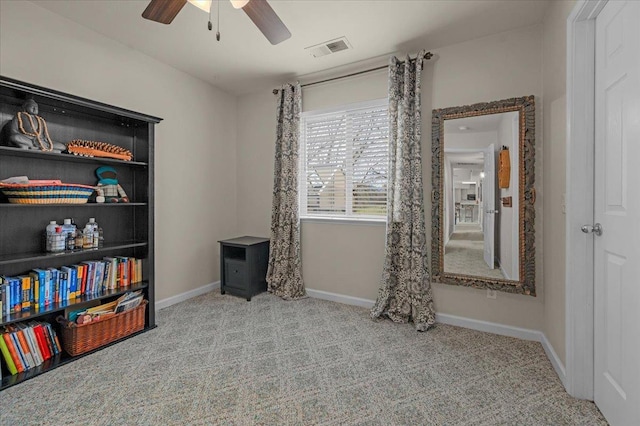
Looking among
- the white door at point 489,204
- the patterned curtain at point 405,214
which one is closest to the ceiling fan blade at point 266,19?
the patterned curtain at point 405,214

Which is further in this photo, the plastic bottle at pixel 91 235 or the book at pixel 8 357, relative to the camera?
the plastic bottle at pixel 91 235

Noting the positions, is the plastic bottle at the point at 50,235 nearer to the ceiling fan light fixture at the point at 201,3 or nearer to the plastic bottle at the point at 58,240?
the plastic bottle at the point at 58,240

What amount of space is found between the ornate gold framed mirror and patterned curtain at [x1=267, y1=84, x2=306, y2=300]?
4.97 ft

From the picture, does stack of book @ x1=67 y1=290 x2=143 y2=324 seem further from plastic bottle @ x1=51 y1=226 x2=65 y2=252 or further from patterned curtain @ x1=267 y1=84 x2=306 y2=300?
patterned curtain @ x1=267 y1=84 x2=306 y2=300

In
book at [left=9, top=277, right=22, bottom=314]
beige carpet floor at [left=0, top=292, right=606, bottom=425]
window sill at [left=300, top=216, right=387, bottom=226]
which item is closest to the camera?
beige carpet floor at [left=0, top=292, right=606, bottom=425]

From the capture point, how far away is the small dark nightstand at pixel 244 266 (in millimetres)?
3479

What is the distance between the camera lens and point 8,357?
1.92m

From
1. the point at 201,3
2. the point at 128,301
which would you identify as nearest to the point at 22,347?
the point at 128,301

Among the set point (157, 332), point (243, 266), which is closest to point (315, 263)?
point (243, 266)

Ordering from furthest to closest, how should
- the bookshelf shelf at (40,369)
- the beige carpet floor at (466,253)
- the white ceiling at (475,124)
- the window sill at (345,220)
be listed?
the window sill at (345,220) < the beige carpet floor at (466,253) < the white ceiling at (475,124) < the bookshelf shelf at (40,369)

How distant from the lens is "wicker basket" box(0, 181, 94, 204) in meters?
2.03

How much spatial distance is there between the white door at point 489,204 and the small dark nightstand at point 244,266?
238 cm

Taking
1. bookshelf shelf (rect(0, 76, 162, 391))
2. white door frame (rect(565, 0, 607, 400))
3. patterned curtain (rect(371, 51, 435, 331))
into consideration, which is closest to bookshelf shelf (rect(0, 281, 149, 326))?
bookshelf shelf (rect(0, 76, 162, 391))

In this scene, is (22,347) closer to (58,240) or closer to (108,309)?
(108,309)
